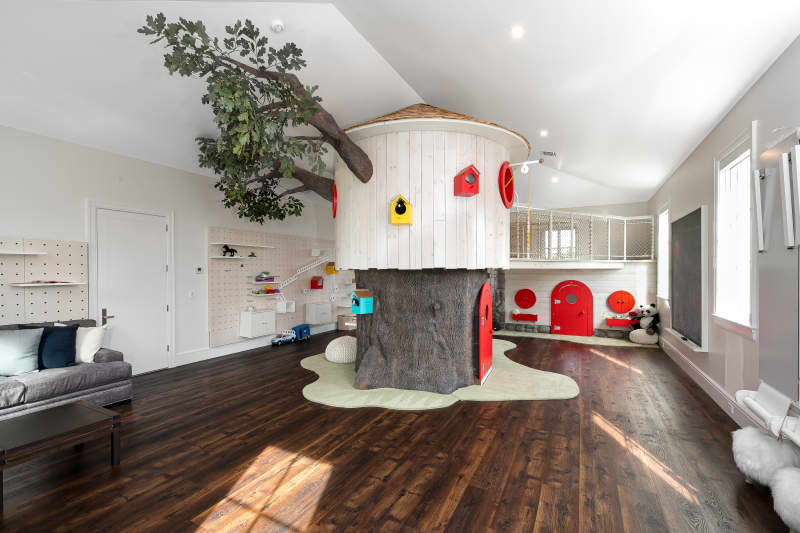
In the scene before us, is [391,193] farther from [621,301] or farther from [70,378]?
[621,301]

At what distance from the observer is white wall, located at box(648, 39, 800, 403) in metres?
2.79

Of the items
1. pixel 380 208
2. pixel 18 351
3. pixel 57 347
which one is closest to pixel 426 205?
pixel 380 208

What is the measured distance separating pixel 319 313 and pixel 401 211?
4.83 meters

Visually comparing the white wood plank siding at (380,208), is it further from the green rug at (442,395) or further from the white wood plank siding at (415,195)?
the green rug at (442,395)

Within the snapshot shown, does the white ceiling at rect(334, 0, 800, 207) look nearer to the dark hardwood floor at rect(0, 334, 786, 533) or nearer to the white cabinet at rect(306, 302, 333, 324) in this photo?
the dark hardwood floor at rect(0, 334, 786, 533)

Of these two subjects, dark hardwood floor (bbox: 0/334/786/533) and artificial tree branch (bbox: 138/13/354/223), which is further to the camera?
artificial tree branch (bbox: 138/13/354/223)

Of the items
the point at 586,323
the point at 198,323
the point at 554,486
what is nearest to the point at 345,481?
the point at 554,486

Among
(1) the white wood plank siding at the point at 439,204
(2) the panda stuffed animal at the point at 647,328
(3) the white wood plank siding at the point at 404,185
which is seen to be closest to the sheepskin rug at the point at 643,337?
(2) the panda stuffed animal at the point at 647,328

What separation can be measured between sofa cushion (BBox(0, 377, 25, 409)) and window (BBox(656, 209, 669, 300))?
8.90m

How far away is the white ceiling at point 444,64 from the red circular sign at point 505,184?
0.85 metres

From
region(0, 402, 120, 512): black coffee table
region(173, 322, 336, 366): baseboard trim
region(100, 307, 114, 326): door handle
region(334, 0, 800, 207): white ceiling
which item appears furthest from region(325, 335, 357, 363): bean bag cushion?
region(334, 0, 800, 207): white ceiling

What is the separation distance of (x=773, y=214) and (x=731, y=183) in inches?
61.0

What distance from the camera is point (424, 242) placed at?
4.26 metres

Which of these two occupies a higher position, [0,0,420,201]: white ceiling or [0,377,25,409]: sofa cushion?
[0,0,420,201]: white ceiling
